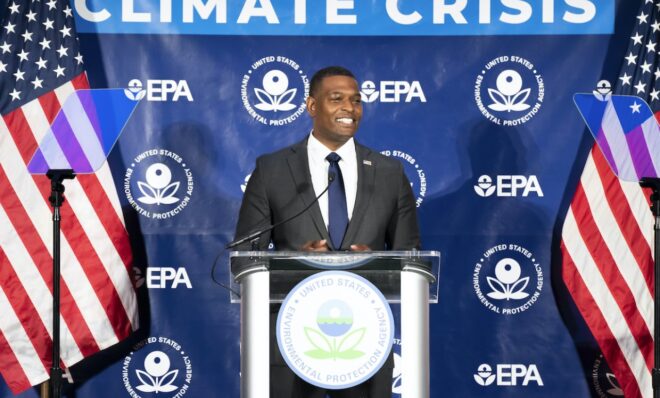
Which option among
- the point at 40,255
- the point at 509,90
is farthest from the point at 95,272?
the point at 509,90

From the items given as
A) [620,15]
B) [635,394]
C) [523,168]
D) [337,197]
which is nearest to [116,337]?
[337,197]

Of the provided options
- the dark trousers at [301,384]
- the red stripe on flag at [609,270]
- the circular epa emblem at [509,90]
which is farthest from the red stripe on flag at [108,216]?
the red stripe on flag at [609,270]

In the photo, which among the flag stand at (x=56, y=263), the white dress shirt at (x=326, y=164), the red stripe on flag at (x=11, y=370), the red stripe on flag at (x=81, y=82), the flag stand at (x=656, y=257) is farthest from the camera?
the red stripe on flag at (x=81, y=82)

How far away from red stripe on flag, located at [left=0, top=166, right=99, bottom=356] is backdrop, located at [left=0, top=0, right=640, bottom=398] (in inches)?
7.2

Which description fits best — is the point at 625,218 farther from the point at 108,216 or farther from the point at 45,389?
the point at 45,389

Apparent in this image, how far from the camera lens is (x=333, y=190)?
476cm

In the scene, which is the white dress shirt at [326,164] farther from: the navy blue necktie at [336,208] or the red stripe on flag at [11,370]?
the red stripe on flag at [11,370]

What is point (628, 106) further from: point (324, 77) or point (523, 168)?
point (324, 77)

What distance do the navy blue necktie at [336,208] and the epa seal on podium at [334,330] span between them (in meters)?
1.11

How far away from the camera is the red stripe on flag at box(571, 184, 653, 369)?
585 centimetres

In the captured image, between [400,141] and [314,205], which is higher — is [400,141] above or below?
above

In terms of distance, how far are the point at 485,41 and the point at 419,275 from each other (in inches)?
106

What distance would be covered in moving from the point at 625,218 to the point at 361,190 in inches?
74.2

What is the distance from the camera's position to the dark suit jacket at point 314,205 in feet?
15.3
